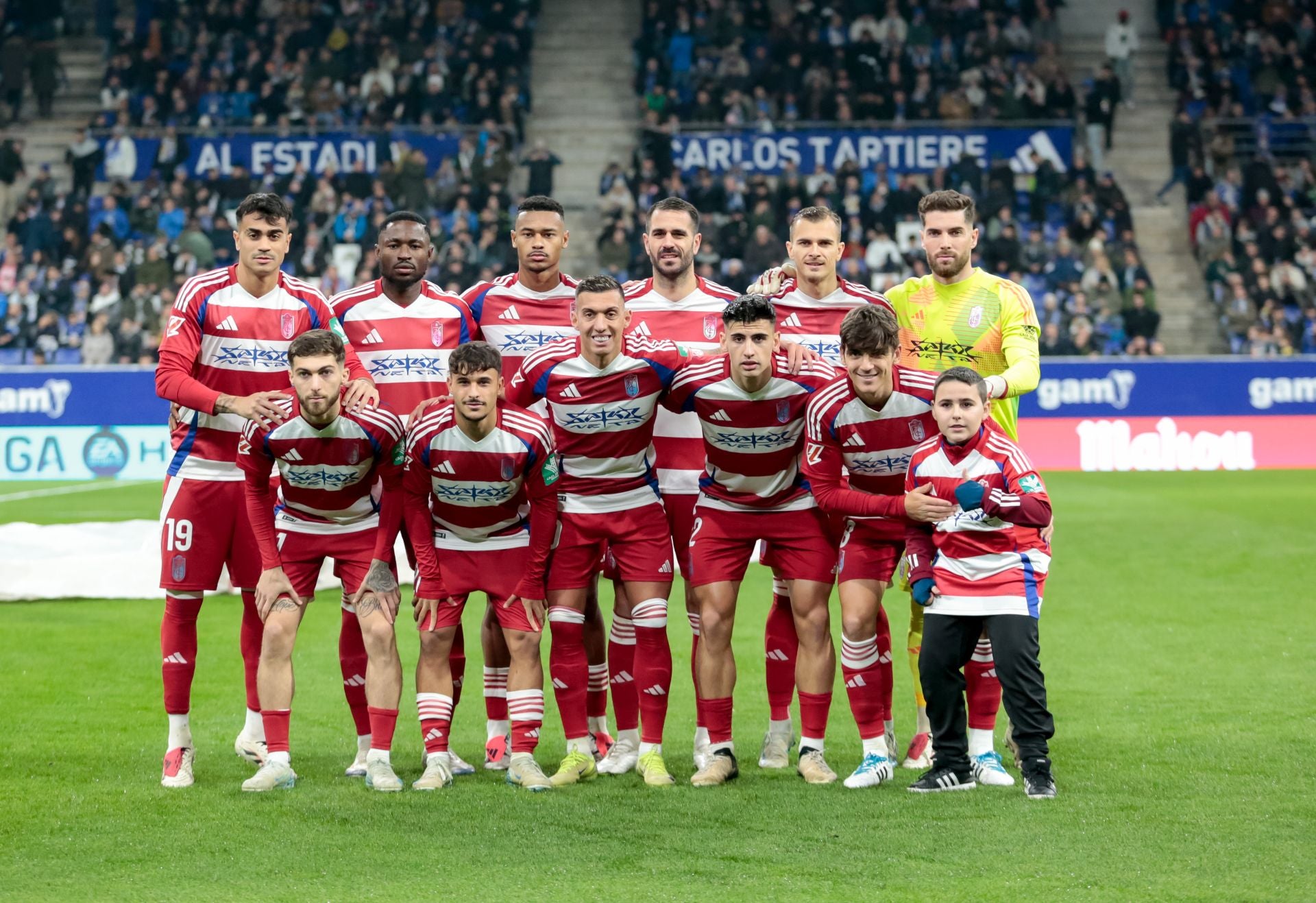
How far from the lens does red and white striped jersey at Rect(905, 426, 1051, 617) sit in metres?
5.71

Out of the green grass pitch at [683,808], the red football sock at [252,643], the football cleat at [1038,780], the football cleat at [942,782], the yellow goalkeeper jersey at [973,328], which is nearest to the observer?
the green grass pitch at [683,808]

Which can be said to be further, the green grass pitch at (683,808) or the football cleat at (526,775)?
the football cleat at (526,775)

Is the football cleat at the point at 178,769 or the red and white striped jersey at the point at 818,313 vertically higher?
the red and white striped jersey at the point at 818,313

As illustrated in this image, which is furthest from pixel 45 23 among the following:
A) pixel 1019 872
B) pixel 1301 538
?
pixel 1019 872

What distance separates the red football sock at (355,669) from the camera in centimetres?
638

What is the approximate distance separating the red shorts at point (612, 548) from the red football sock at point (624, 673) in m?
0.29

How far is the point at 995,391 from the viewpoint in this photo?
239 inches

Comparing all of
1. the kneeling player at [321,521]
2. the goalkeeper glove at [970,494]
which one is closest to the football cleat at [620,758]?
the kneeling player at [321,521]

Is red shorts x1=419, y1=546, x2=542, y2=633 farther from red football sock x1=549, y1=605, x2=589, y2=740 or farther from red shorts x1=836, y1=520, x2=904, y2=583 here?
red shorts x1=836, y1=520, x2=904, y2=583

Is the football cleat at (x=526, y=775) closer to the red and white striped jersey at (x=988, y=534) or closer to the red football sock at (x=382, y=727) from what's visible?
the red football sock at (x=382, y=727)

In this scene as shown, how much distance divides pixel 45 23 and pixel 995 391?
26.7m

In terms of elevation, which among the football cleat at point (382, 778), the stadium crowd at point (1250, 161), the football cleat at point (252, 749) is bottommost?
the football cleat at point (252, 749)

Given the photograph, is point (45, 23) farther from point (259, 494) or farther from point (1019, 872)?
point (1019, 872)

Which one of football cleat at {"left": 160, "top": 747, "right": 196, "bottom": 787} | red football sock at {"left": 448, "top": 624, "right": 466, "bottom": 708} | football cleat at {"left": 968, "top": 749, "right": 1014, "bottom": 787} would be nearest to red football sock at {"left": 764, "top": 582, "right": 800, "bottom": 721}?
football cleat at {"left": 968, "top": 749, "right": 1014, "bottom": 787}
